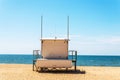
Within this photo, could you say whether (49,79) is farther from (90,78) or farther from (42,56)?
(42,56)

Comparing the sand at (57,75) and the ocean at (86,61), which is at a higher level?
the sand at (57,75)

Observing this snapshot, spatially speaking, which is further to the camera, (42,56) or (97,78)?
(42,56)

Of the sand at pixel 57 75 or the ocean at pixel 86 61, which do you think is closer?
the sand at pixel 57 75

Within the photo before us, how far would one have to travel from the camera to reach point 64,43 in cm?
2194

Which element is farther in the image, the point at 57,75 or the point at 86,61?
the point at 86,61

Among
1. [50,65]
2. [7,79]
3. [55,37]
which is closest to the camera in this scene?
[7,79]

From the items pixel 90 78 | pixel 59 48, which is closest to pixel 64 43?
pixel 59 48

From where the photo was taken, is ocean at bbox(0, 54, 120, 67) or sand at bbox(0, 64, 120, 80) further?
ocean at bbox(0, 54, 120, 67)

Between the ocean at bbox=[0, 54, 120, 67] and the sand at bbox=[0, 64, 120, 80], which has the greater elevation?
the sand at bbox=[0, 64, 120, 80]

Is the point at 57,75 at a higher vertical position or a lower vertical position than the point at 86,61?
higher

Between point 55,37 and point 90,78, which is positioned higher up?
point 55,37

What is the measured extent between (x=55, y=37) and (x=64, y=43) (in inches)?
34.2

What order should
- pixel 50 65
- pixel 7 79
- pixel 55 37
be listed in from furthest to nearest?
1. pixel 55 37
2. pixel 50 65
3. pixel 7 79

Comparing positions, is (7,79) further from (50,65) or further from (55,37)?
(55,37)
